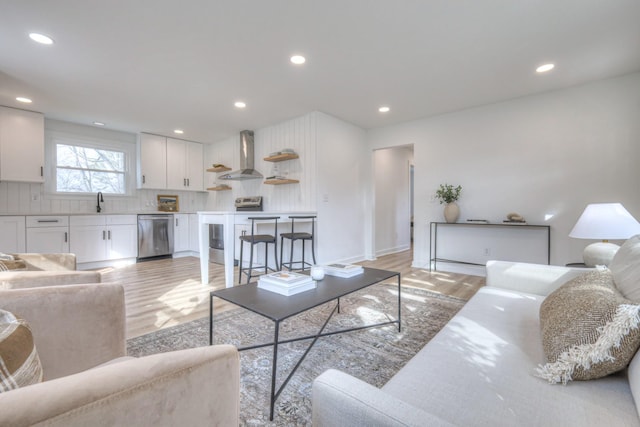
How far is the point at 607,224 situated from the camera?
79.2 inches

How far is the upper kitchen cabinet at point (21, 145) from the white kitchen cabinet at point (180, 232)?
2031mm

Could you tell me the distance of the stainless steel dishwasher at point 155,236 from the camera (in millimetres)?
5012

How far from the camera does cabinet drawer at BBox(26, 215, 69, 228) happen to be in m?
3.92

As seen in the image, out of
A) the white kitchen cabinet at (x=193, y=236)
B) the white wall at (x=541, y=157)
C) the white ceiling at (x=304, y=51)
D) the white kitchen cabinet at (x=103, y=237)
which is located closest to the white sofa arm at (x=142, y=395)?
the white ceiling at (x=304, y=51)

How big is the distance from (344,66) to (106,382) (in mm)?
3104

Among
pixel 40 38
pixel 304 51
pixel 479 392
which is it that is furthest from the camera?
pixel 304 51

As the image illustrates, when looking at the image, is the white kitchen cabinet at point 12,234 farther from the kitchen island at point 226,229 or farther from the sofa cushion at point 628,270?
the sofa cushion at point 628,270

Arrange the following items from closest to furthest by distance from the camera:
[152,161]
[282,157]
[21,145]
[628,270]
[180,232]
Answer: [628,270] < [21,145] < [282,157] < [152,161] < [180,232]

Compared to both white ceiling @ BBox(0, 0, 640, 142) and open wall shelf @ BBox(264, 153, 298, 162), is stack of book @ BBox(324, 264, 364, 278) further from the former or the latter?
open wall shelf @ BBox(264, 153, 298, 162)

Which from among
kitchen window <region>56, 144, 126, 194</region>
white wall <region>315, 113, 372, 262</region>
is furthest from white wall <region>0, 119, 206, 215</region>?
white wall <region>315, 113, 372, 262</region>

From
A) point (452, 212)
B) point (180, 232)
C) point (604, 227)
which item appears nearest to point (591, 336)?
point (604, 227)

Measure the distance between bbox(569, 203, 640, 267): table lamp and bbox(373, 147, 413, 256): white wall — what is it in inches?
135

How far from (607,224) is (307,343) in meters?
2.32

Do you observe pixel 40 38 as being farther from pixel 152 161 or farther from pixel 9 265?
pixel 152 161
